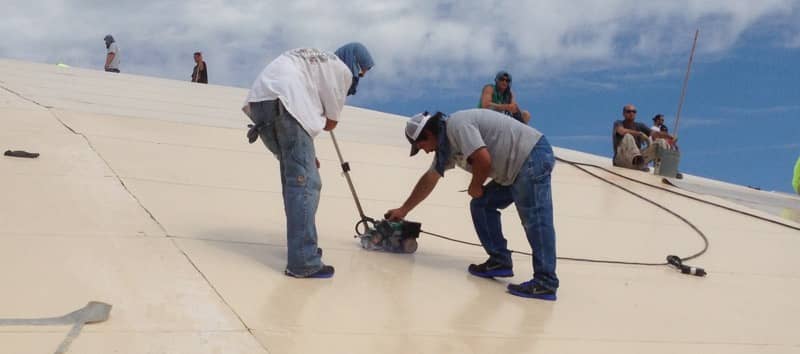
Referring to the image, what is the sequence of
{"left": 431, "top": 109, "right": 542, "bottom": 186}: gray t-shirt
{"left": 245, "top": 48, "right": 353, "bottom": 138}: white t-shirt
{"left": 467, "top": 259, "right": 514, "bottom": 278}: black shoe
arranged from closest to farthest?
{"left": 245, "top": 48, "right": 353, "bottom": 138}: white t-shirt
{"left": 431, "top": 109, "right": 542, "bottom": 186}: gray t-shirt
{"left": 467, "top": 259, "right": 514, "bottom": 278}: black shoe

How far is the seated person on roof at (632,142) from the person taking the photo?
12.2 metres

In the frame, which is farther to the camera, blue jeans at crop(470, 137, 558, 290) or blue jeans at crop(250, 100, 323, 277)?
blue jeans at crop(470, 137, 558, 290)

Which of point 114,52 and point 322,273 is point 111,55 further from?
point 322,273

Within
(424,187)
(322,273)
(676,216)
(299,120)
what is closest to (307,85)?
(299,120)

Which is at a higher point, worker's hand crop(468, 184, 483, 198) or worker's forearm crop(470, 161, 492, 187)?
worker's forearm crop(470, 161, 492, 187)

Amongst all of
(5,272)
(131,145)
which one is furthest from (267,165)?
(5,272)

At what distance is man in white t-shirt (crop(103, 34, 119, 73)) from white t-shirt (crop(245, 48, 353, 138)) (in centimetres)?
1482

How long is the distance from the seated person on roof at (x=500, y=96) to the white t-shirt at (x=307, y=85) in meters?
5.64

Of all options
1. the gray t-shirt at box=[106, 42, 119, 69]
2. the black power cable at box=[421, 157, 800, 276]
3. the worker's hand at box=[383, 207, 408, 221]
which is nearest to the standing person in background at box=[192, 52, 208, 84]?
the gray t-shirt at box=[106, 42, 119, 69]

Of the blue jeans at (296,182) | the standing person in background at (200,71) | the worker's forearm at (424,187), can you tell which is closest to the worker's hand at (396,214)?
the worker's forearm at (424,187)

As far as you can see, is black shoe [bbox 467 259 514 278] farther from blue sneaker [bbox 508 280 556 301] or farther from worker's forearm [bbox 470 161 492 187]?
worker's forearm [bbox 470 161 492 187]

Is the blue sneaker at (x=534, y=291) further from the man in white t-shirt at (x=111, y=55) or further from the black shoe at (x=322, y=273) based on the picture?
the man in white t-shirt at (x=111, y=55)

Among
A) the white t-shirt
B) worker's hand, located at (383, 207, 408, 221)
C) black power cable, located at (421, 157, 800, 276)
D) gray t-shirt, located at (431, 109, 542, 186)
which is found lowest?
black power cable, located at (421, 157, 800, 276)

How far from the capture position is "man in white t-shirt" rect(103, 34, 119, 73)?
720 inches
